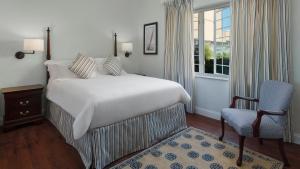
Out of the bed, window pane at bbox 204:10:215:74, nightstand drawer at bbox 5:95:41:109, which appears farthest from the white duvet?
window pane at bbox 204:10:215:74

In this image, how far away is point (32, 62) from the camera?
3.62 meters

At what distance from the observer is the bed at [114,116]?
215 centimetres

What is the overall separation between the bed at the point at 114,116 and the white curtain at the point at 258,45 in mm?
969

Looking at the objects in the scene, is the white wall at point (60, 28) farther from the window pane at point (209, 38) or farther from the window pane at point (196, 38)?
the window pane at point (209, 38)

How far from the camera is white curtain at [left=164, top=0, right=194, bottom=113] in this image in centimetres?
384

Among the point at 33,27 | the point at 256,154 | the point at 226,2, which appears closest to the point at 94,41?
the point at 33,27

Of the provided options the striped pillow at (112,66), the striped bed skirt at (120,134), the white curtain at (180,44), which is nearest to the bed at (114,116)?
the striped bed skirt at (120,134)

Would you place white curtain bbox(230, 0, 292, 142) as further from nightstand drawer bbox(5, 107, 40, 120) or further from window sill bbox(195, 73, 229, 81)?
nightstand drawer bbox(5, 107, 40, 120)

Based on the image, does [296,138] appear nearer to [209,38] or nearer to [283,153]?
[283,153]

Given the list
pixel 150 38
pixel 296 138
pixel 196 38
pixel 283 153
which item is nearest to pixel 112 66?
pixel 150 38

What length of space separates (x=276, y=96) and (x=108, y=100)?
6.68 feet

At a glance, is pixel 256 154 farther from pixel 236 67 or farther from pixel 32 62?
pixel 32 62

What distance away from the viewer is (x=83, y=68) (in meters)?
3.58

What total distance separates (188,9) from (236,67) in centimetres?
149
